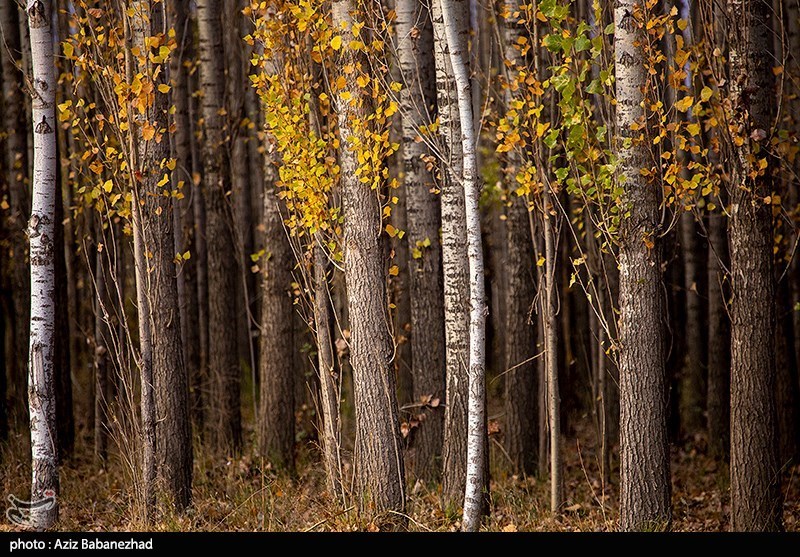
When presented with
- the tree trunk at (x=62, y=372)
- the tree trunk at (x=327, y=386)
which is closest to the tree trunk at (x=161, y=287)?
the tree trunk at (x=327, y=386)

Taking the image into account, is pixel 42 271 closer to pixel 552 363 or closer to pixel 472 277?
pixel 472 277

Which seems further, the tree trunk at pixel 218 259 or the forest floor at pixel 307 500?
the tree trunk at pixel 218 259

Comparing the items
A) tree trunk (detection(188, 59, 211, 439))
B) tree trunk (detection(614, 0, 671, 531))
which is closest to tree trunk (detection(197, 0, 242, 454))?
tree trunk (detection(188, 59, 211, 439))

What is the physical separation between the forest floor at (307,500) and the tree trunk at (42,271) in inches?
24.3

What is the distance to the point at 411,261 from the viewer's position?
908cm

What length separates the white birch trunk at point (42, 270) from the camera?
23.5 feet

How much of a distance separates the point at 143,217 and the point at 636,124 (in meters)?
4.13

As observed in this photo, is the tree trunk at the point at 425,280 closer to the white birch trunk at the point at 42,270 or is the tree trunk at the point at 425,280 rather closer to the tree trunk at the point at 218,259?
the tree trunk at the point at 218,259

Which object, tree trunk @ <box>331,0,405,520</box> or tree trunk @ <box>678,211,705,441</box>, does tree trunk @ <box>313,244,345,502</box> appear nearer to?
tree trunk @ <box>331,0,405,520</box>

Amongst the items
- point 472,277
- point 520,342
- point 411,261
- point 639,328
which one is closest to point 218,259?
point 411,261

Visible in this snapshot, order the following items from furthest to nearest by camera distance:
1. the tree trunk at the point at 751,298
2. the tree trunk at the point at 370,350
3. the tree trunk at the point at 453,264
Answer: the tree trunk at the point at 453,264 < the tree trunk at the point at 370,350 < the tree trunk at the point at 751,298

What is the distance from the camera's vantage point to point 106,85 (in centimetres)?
766

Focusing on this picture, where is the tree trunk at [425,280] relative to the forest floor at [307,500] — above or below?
above

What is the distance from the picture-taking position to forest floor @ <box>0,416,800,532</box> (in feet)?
24.8
